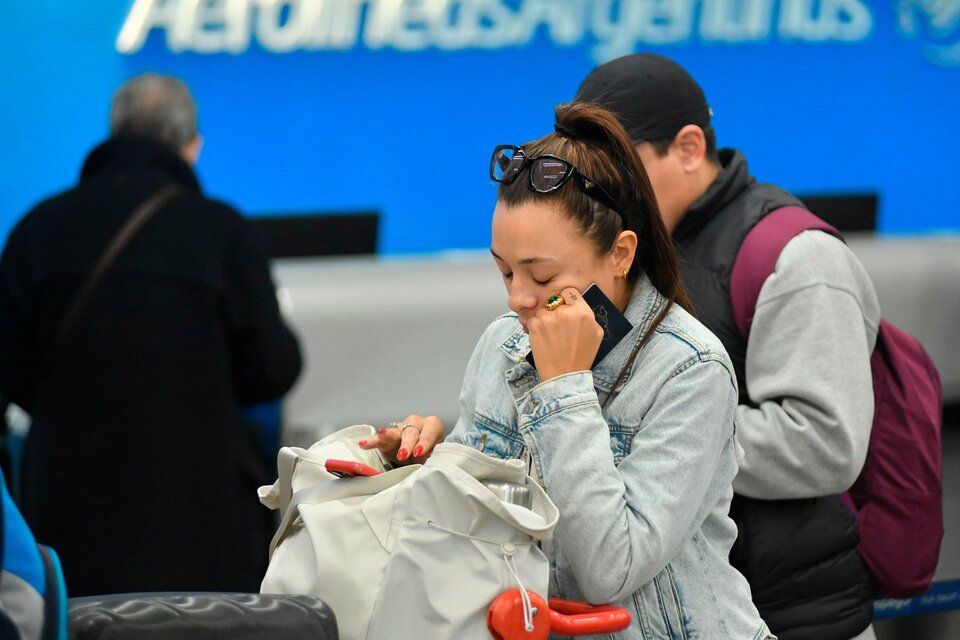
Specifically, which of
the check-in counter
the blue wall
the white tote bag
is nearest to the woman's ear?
the white tote bag

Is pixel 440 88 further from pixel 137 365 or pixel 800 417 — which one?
pixel 800 417

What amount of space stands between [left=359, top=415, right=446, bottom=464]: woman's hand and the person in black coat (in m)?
1.43

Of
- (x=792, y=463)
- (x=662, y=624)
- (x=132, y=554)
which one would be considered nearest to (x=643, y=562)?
(x=662, y=624)

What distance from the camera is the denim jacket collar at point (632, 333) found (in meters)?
1.81

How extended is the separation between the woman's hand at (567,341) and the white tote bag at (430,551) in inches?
6.7

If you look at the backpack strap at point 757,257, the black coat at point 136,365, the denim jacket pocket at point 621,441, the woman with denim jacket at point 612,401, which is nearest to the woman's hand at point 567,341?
the woman with denim jacket at point 612,401

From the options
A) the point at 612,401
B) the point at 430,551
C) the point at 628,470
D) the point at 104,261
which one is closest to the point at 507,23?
the point at 104,261

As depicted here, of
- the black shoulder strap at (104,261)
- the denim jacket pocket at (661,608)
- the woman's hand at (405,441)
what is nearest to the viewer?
the denim jacket pocket at (661,608)

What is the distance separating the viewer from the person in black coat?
10.5ft

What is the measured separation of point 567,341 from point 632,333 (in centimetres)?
13

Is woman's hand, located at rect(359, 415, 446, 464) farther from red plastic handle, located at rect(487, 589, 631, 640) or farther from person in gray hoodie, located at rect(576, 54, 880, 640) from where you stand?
person in gray hoodie, located at rect(576, 54, 880, 640)

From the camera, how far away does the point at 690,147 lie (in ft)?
8.05

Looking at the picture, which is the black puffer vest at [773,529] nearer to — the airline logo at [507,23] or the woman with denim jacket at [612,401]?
the woman with denim jacket at [612,401]

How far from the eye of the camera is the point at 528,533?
5.16 feet
